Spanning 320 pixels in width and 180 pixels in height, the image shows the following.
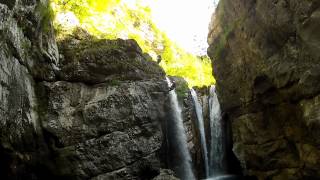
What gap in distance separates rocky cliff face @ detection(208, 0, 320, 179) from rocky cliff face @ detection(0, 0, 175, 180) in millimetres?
3536

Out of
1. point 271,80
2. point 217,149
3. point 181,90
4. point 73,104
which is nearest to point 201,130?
point 217,149

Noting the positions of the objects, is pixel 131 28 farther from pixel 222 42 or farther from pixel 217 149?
pixel 217 149

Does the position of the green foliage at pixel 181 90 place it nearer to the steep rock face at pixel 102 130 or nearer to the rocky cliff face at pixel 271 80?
the rocky cliff face at pixel 271 80

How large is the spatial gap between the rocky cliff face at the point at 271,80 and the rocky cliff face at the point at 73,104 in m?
3.54

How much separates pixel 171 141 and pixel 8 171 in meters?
8.96

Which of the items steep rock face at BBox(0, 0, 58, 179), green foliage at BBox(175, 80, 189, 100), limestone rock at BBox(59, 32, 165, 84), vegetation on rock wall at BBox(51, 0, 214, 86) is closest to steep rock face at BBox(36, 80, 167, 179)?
limestone rock at BBox(59, 32, 165, 84)

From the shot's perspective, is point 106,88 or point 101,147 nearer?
point 101,147

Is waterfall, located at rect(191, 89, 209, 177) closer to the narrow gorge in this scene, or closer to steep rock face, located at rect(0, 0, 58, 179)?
the narrow gorge

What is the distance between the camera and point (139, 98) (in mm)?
15953

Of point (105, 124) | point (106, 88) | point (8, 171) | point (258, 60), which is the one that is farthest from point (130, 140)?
point (258, 60)

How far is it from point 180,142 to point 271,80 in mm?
7161

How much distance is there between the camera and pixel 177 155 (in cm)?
1845

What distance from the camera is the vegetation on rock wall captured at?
17.9m

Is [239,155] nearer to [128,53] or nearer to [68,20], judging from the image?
[128,53]
